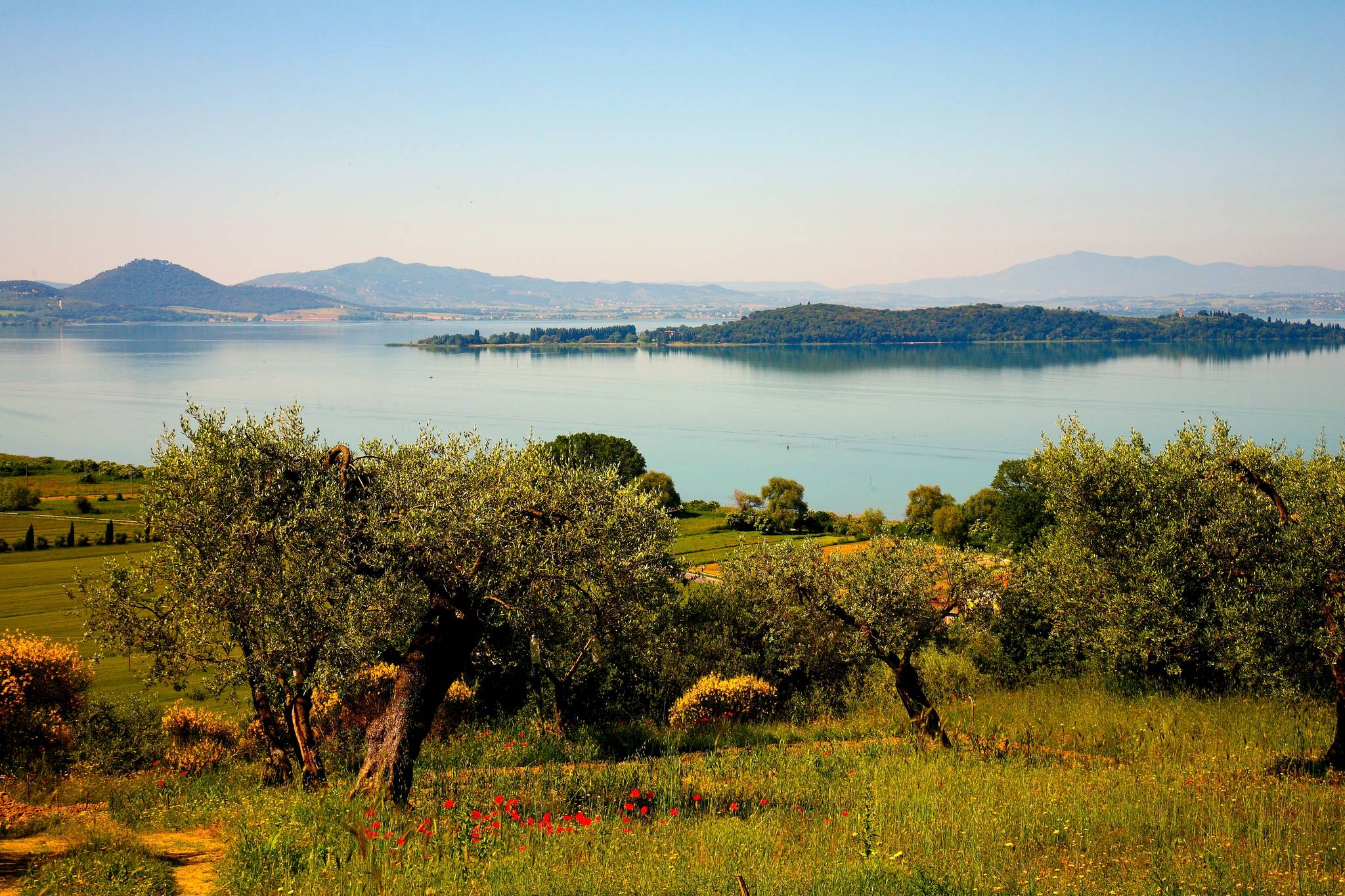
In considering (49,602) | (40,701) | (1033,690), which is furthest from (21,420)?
(1033,690)

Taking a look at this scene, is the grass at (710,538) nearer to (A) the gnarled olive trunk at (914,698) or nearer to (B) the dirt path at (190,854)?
(A) the gnarled olive trunk at (914,698)

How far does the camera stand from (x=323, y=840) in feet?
27.8

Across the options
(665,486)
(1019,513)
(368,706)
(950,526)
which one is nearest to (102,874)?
(368,706)

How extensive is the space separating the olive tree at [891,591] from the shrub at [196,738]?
9.53 metres

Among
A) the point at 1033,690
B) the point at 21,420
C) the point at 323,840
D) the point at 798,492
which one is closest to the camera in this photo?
the point at 323,840

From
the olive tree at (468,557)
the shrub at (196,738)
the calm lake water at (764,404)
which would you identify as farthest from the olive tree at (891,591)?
the calm lake water at (764,404)

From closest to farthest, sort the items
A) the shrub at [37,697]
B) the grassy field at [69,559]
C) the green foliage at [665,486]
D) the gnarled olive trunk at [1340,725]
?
1. the gnarled olive trunk at [1340,725]
2. the shrub at [37,697]
3. the grassy field at [69,559]
4. the green foliage at [665,486]

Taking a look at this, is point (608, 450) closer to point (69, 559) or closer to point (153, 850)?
point (69, 559)

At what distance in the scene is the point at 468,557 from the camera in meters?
11.4

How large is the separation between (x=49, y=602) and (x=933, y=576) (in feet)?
113

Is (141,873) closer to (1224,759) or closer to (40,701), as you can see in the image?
(40,701)

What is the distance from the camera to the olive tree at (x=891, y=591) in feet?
49.7

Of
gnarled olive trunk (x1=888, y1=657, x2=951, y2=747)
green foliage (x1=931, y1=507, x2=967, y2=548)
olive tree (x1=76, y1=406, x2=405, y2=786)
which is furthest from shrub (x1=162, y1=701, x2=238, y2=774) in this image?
green foliage (x1=931, y1=507, x2=967, y2=548)

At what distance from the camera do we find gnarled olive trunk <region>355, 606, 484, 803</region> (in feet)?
33.4
